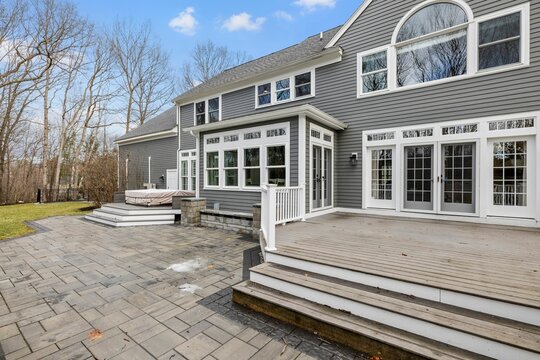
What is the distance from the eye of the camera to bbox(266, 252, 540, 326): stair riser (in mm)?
2072

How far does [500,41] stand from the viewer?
5.74 metres

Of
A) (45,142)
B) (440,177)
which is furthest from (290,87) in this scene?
(45,142)

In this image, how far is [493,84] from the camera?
5777 mm

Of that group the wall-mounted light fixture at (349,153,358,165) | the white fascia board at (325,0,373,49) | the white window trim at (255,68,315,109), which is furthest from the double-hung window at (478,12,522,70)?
the white window trim at (255,68,315,109)

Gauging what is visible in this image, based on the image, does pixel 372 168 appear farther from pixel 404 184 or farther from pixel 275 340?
pixel 275 340

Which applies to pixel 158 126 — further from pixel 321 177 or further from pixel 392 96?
pixel 392 96

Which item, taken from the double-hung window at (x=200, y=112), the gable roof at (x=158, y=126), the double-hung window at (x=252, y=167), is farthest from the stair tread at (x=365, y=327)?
the gable roof at (x=158, y=126)

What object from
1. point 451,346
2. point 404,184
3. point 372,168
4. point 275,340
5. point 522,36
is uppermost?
point 522,36

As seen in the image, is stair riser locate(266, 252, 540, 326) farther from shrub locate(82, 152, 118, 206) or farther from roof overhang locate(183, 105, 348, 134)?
shrub locate(82, 152, 118, 206)

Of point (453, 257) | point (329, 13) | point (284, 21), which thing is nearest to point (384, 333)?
point (453, 257)

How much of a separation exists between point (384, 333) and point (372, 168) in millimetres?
5879

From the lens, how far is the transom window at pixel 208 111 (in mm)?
Answer: 11523

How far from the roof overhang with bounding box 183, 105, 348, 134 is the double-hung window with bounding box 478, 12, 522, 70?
3529 mm

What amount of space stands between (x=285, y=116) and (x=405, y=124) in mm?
3332
